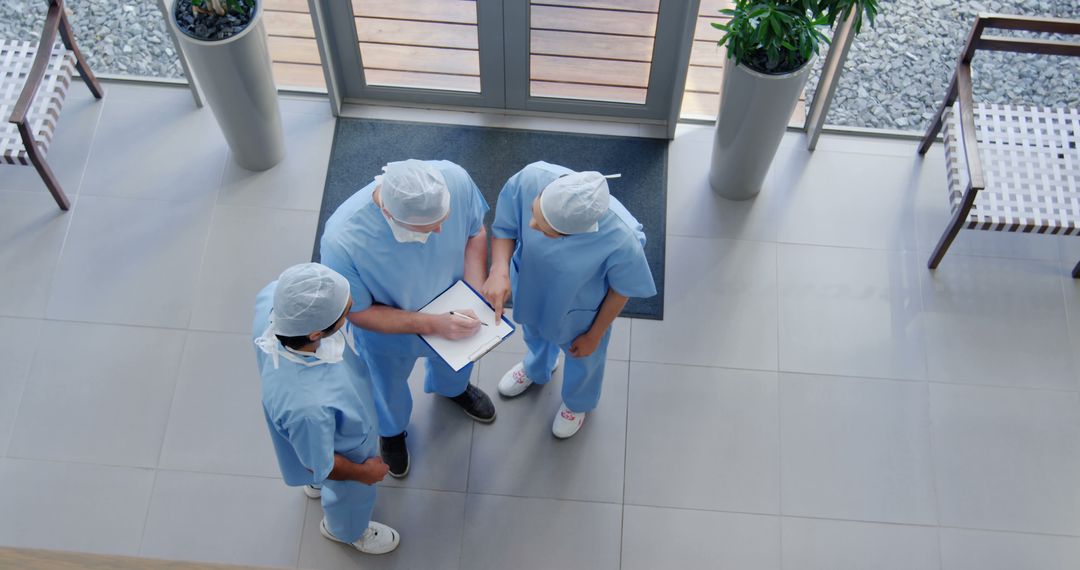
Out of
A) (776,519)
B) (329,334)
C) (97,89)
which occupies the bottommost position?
(776,519)

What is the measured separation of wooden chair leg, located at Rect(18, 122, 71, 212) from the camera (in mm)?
3113

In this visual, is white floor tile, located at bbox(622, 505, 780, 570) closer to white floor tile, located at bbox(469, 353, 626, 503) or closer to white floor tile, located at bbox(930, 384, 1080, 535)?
white floor tile, located at bbox(469, 353, 626, 503)

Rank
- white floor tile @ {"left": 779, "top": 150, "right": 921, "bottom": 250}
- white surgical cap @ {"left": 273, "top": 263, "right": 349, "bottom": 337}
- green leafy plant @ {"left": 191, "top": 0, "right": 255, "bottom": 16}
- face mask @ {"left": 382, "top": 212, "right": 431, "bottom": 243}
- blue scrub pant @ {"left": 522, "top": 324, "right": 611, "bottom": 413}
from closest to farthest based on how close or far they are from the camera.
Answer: white surgical cap @ {"left": 273, "top": 263, "right": 349, "bottom": 337}, face mask @ {"left": 382, "top": 212, "right": 431, "bottom": 243}, blue scrub pant @ {"left": 522, "top": 324, "right": 611, "bottom": 413}, green leafy plant @ {"left": 191, "top": 0, "right": 255, "bottom": 16}, white floor tile @ {"left": 779, "top": 150, "right": 921, "bottom": 250}

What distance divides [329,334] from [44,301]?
70.9 inches

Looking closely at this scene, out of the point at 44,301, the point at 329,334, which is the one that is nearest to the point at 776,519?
the point at 329,334

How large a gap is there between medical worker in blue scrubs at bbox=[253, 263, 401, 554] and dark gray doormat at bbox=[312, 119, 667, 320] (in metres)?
1.43

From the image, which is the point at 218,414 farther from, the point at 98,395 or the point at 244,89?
the point at 244,89

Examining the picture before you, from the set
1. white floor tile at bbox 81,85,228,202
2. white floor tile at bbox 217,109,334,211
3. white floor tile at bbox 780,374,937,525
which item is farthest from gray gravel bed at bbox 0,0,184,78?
white floor tile at bbox 780,374,937,525

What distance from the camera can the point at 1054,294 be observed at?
3.35 meters

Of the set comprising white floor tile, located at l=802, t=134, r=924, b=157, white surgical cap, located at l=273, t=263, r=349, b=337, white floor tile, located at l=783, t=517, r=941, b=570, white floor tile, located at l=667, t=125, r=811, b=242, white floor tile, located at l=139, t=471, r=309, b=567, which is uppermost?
white surgical cap, located at l=273, t=263, r=349, b=337

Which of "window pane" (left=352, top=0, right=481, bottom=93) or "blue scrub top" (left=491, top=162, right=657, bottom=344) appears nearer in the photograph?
"blue scrub top" (left=491, top=162, right=657, bottom=344)

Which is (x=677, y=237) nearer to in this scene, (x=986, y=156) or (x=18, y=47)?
(x=986, y=156)

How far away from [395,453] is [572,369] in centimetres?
68

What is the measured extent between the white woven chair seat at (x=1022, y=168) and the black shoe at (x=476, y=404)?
189 cm
